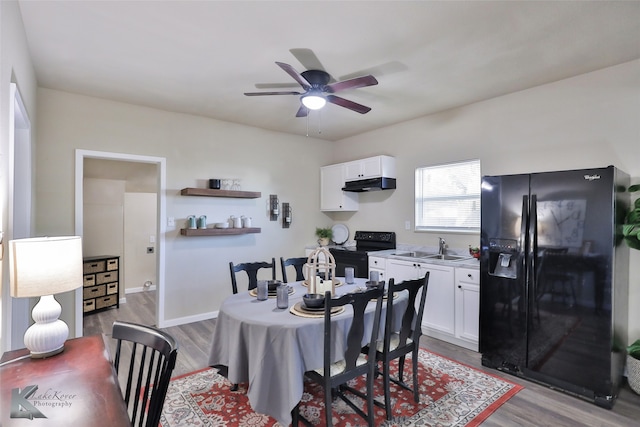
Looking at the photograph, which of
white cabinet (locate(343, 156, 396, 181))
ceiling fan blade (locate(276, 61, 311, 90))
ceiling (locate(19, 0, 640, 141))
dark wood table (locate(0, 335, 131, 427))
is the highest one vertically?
ceiling (locate(19, 0, 640, 141))

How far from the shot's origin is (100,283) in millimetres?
4918

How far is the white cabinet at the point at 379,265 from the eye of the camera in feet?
13.7

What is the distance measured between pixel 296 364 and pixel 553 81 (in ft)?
11.8

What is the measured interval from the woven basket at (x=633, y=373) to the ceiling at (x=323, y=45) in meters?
2.51

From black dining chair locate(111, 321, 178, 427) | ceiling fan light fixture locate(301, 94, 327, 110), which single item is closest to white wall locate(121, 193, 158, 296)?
ceiling fan light fixture locate(301, 94, 327, 110)

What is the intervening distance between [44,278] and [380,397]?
233cm

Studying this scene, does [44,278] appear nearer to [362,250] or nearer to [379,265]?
[379,265]

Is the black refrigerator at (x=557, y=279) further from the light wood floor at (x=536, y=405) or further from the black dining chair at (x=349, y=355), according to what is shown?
the black dining chair at (x=349, y=355)

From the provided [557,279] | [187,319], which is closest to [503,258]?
[557,279]

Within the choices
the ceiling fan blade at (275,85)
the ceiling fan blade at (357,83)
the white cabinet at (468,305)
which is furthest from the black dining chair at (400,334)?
the ceiling fan blade at (275,85)

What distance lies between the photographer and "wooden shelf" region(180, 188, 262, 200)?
4.16 metres

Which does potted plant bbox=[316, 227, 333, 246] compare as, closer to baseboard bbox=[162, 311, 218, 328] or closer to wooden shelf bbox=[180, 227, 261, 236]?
wooden shelf bbox=[180, 227, 261, 236]

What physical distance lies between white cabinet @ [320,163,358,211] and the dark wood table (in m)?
4.04

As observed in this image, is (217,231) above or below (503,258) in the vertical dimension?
above
